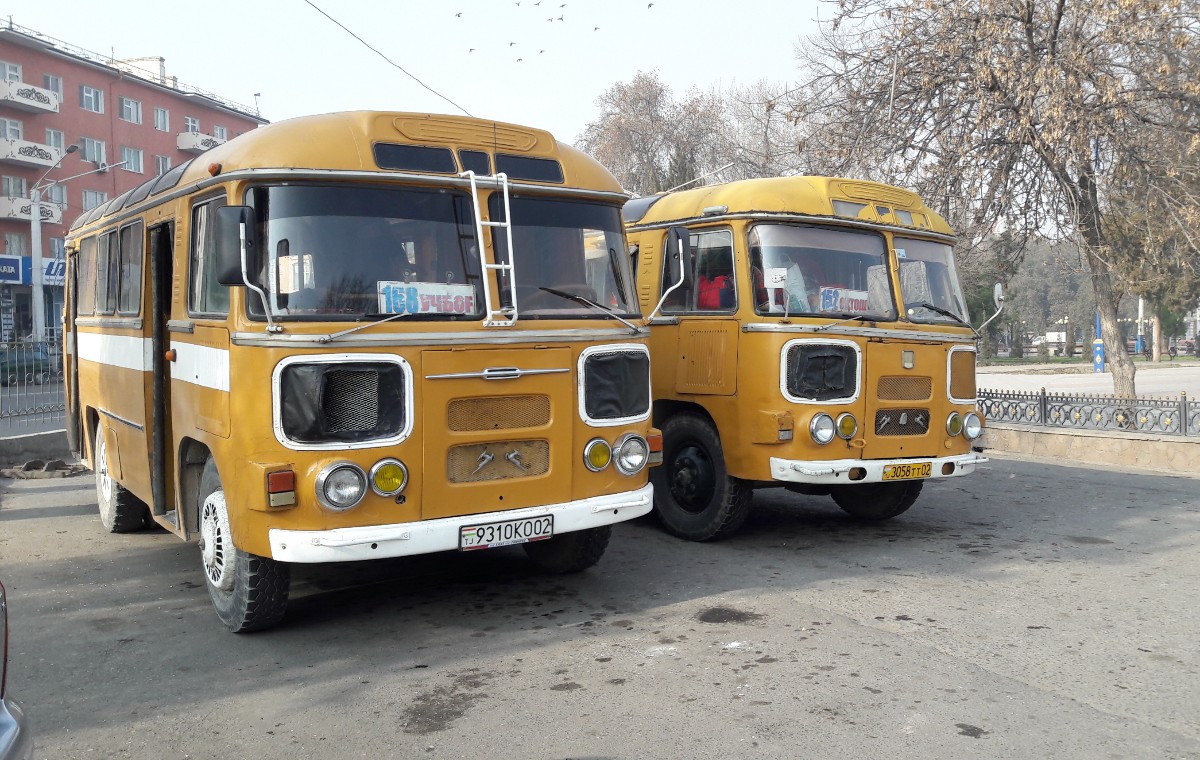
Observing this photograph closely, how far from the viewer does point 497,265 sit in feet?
19.1

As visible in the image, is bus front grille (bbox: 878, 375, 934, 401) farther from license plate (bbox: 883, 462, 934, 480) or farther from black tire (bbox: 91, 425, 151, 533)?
black tire (bbox: 91, 425, 151, 533)

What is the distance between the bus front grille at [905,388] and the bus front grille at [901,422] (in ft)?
0.34

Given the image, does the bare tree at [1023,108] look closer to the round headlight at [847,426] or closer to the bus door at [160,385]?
the round headlight at [847,426]

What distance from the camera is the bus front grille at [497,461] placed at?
5.68 m

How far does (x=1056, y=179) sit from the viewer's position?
16.4m

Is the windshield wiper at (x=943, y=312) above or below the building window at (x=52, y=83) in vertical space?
below

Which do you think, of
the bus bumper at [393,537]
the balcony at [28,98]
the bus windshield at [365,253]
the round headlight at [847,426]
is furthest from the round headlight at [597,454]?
the balcony at [28,98]

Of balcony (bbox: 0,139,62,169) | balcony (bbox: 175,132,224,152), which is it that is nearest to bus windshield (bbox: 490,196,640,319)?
balcony (bbox: 0,139,62,169)

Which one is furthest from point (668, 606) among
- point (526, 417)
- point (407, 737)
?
point (407, 737)

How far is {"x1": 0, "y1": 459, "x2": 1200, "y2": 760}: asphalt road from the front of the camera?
4.35 m

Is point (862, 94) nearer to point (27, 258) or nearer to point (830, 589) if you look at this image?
point (830, 589)

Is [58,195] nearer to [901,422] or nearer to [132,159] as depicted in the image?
[132,159]

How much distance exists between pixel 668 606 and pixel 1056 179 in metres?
13.0

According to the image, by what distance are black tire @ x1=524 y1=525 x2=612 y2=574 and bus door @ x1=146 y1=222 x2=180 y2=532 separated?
2.50m
